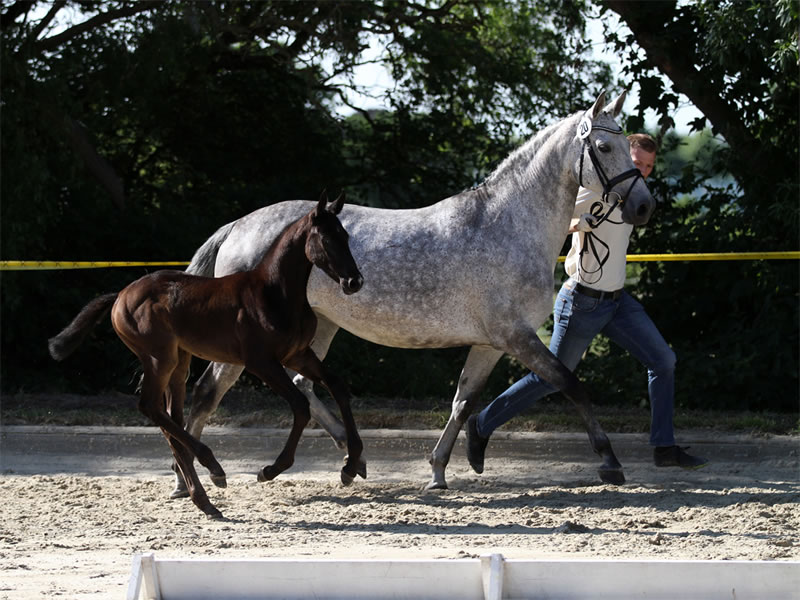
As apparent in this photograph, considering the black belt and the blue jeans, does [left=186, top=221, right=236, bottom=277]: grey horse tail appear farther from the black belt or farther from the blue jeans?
the black belt

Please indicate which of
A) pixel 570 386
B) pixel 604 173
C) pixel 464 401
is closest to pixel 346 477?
pixel 464 401

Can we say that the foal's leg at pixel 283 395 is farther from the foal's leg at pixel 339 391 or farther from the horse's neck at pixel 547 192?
the horse's neck at pixel 547 192

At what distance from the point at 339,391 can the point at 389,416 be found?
2017 mm

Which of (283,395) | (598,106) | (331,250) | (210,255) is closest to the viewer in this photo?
(331,250)

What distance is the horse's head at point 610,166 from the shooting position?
5.84 m

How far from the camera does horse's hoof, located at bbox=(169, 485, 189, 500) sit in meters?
6.31

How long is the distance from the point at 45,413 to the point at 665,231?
5.76 metres

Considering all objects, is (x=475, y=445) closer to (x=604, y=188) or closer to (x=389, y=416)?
(x=389, y=416)

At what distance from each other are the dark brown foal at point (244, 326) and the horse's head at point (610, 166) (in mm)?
1444

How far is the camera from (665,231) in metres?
10.0

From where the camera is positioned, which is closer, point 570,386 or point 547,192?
point 570,386

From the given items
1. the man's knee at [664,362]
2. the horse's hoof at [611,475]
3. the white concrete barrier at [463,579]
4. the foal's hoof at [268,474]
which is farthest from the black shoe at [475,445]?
the white concrete barrier at [463,579]

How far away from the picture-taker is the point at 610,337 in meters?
6.39

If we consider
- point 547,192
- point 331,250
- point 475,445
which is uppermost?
point 547,192
